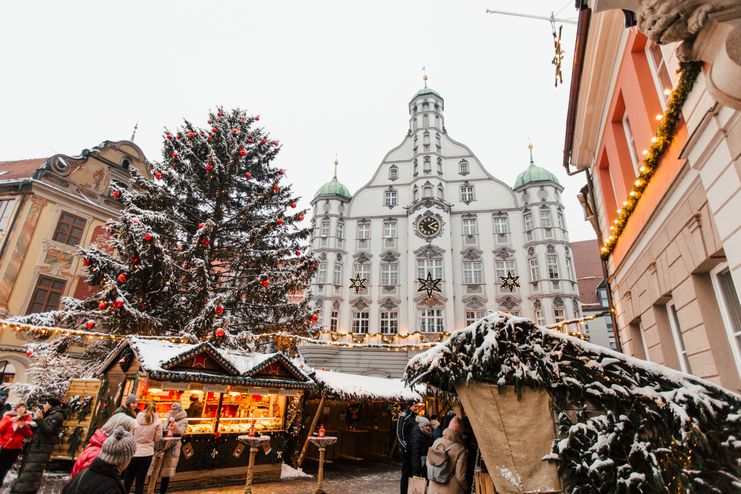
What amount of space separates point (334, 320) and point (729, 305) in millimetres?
27551

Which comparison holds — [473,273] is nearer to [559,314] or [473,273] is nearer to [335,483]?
[559,314]

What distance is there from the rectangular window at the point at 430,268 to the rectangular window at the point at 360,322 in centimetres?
549

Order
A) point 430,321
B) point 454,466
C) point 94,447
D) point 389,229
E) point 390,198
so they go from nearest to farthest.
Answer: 1. point 94,447
2. point 454,466
3. point 430,321
4. point 389,229
5. point 390,198

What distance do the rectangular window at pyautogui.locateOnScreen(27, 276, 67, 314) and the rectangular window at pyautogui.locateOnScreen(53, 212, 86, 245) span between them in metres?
2.23

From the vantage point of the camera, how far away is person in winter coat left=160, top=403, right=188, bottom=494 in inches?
305

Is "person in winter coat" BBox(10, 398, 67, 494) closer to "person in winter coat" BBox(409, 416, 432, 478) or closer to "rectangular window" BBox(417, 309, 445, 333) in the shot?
"person in winter coat" BBox(409, 416, 432, 478)

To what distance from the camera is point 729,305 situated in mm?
5133

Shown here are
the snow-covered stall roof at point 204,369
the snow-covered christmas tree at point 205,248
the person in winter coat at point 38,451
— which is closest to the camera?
the person in winter coat at point 38,451

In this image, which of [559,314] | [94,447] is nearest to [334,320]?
[559,314]

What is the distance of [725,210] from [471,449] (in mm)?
4753

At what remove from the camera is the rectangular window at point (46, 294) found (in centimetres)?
1931

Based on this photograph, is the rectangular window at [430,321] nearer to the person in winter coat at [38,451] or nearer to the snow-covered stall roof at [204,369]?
the snow-covered stall roof at [204,369]

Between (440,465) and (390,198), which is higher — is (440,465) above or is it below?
below

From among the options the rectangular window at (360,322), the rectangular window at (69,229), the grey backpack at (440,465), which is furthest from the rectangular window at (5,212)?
the grey backpack at (440,465)
